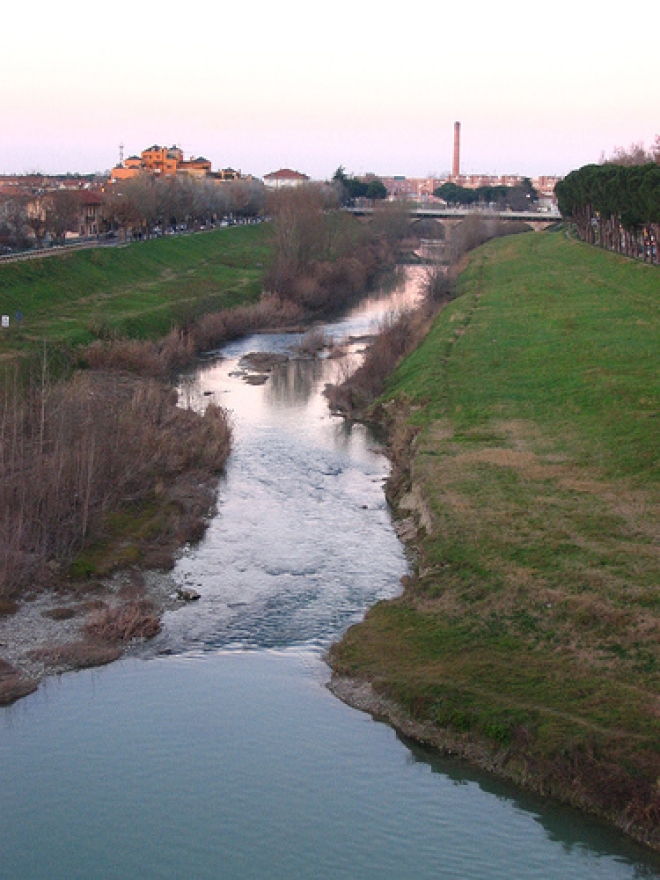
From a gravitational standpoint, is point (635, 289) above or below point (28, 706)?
above

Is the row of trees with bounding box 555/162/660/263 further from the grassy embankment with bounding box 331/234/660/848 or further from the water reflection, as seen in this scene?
the water reflection

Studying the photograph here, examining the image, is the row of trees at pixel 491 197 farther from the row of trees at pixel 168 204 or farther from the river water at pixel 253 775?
the river water at pixel 253 775

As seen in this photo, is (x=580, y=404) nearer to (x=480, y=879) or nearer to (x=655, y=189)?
(x=480, y=879)

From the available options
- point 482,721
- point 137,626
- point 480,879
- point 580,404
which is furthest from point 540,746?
point 580,404

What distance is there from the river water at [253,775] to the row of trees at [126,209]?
4482cm

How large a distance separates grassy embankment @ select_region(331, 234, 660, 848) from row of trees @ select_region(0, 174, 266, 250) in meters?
33.4

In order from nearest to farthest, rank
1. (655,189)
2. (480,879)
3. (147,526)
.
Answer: (480,879) → (147,526) → (655,189)

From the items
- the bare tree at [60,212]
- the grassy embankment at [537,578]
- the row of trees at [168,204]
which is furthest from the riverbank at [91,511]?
the row of trees at [168,204]

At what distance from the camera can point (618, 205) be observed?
2288 inches

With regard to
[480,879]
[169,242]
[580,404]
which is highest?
[169,242]

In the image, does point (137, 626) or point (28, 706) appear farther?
point (137, 626)

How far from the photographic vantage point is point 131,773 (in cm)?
1446

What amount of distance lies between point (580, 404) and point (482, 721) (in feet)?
52.5

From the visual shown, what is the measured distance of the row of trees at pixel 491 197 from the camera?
16250 centimetres
